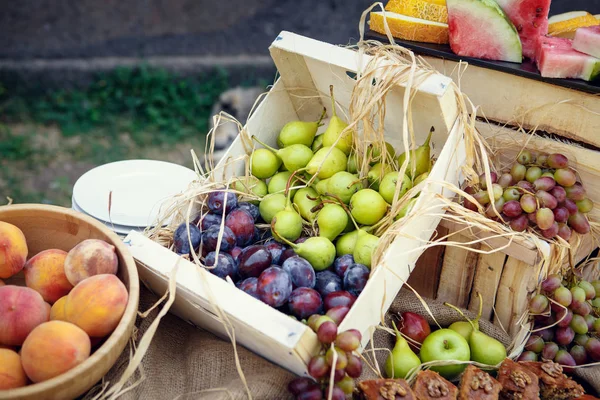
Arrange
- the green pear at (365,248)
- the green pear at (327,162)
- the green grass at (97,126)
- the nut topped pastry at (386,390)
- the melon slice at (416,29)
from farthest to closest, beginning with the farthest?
Answer: the green grass at (97,126), the melon slice at (416,29), the green pear at (327,162), the green pear at (365,248), the nut topped pastry at (386,390)

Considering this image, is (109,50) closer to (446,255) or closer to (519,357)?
(446,255)

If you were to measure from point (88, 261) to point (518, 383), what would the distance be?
3.32 feet

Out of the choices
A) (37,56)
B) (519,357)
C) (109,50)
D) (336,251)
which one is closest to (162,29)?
(109,50)

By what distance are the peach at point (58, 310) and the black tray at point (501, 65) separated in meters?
1.26

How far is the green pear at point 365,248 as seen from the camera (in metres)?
1.45

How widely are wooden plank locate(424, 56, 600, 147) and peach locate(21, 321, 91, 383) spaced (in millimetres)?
1199

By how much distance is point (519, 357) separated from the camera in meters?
1.55

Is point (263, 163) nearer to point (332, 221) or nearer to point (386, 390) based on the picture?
point (332, 221)

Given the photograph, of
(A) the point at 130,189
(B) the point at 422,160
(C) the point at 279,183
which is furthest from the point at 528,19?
(A) the point at 130,189

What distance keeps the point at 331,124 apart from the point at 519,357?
2.72ft

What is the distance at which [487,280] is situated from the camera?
165 cm

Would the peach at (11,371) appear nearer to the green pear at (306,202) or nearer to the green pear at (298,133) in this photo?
the green pear at (306,202)

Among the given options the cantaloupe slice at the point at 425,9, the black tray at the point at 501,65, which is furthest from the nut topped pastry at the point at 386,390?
the cantaloupe slice at the point at 425,9

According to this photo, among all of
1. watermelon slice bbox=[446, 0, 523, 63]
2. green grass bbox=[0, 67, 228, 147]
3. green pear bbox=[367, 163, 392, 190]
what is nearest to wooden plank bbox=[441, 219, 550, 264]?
green pear bbox=[367, 163, 392, 190]
